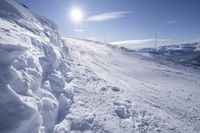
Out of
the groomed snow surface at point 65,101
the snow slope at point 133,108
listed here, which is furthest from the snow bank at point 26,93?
the snow slope at point 133,108

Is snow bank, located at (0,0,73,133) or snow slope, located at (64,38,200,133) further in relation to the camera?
snow slope, located at (64,38,200,133)

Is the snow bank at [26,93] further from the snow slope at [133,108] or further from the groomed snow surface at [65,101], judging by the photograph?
A: the snow slope at [133,108]

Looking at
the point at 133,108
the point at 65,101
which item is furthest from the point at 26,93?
the point at 133,108

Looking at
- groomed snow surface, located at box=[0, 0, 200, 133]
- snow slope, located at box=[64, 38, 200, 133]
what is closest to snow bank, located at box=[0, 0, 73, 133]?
groomed snow surface, located at box=[0, 0, 200, 133]

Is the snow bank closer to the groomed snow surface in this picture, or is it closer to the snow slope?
the groomed snow surface

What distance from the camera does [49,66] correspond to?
10062 mm

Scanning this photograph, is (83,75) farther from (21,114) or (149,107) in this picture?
(21,114)

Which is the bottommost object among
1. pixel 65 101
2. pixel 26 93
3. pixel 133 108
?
pixel 133 108

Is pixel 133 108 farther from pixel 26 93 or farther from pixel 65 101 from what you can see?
pixel 26 93

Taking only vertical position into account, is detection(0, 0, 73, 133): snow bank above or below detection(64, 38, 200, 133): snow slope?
above

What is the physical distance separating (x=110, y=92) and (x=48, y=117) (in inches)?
197

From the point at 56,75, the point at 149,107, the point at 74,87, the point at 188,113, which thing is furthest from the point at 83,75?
the point at 188,113

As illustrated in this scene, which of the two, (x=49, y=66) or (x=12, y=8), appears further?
(x=12, y=8)

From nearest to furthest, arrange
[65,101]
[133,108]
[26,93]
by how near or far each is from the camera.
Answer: [26,93] → [65,101] → [133,108]
